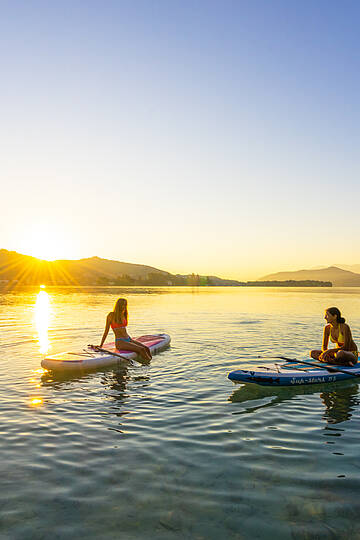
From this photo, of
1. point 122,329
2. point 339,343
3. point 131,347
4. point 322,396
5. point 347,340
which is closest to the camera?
point 322,396

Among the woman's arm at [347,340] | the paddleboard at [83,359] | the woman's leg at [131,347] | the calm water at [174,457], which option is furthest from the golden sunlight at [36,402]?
the woman's arm at [347,340]

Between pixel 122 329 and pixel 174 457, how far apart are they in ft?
30.4

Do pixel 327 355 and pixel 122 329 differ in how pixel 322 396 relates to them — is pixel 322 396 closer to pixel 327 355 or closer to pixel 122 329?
pixel 327 355

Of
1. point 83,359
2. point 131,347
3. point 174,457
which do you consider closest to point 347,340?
point 131,347

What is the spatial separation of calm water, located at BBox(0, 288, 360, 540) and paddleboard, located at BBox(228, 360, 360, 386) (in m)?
0.36

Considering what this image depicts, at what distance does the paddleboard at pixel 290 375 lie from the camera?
12.1 meters

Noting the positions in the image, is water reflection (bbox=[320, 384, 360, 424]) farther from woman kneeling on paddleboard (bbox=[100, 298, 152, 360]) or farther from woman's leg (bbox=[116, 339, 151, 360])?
woman kneeling on paddleboard (bbox=[100, 298, 152, 360])

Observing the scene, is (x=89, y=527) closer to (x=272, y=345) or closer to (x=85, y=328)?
(x=272, y=345)

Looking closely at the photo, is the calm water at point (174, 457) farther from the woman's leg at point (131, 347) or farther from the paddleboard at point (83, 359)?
the woman's leg at point (131, 347)

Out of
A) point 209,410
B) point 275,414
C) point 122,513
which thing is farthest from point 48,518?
point 275,414

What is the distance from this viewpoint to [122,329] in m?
16.3

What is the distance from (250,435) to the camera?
857cm

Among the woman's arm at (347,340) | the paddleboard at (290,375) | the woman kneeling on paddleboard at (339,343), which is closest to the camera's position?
the paddleboard at (290,375)

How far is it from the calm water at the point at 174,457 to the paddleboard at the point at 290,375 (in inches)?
14.3
